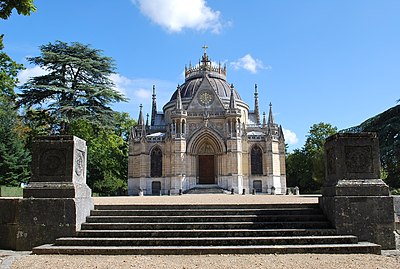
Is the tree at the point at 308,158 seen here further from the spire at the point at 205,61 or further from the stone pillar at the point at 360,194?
the stone pillar at the point at 360,194

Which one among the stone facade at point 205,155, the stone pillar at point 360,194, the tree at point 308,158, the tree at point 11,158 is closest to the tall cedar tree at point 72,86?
the tree at point 11,158

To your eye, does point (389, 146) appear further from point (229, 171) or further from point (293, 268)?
point (229, 171)

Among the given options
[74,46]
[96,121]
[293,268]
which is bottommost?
[293,268]

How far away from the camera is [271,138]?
4078 centimetres

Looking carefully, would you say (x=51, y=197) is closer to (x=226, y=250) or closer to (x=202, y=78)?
(x=226, y=250)

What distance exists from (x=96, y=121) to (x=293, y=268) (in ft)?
70.9

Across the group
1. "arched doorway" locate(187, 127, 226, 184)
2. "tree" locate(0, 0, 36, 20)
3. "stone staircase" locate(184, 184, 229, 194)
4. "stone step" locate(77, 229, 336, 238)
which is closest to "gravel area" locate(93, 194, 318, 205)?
"stone step" locate(77, 229, 336, 238)

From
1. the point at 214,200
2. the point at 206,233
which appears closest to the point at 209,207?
the point at 206,233

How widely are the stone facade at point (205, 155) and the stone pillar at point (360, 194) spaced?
101 ft

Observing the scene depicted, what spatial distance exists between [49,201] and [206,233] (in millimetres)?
3421

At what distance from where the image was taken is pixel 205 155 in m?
41.3

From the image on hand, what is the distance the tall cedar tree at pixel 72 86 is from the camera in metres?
25.2

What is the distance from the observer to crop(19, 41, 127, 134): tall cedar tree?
25250 millimetres

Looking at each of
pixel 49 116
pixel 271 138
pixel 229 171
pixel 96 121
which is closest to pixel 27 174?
pixel 49 116
